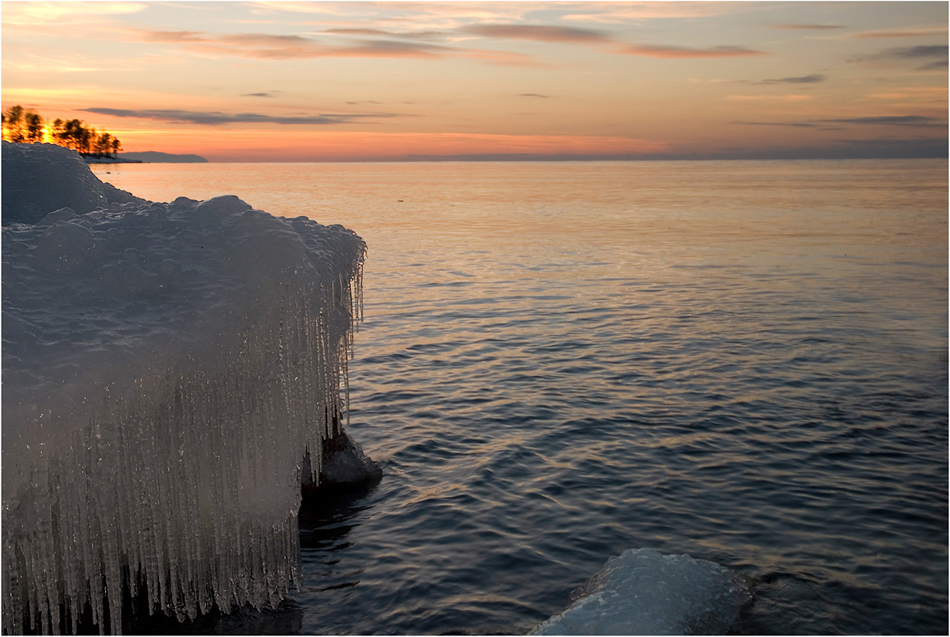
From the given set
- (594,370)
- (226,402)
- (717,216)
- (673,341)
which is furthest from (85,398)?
(717,216)

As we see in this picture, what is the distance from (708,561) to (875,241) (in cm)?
4524

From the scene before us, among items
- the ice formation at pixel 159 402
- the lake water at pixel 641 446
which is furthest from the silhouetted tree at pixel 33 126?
the ice formation at pixel 159 402

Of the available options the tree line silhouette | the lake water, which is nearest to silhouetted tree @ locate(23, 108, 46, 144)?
the tree line silhouette

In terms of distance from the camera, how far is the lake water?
432 inches

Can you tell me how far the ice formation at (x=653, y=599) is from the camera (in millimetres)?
9352

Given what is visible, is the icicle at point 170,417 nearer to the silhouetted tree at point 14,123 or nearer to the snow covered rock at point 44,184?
the snow covered rock at point 44,184

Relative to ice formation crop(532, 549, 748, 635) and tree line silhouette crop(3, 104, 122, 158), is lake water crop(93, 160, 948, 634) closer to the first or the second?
ice formation crop(532, 549, 748, 635)

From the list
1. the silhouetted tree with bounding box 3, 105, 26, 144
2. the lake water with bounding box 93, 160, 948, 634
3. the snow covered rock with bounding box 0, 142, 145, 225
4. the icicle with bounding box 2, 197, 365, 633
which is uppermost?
the silhouetted tree with bounding box 3, 105, 26, 144

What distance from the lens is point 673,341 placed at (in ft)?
82.8

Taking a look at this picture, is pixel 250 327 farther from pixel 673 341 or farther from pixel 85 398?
pixel 673 341

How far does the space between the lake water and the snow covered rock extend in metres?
6.51

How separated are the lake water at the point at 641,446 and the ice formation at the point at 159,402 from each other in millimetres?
1589

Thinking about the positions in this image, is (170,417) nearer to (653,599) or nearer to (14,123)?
(653,599)

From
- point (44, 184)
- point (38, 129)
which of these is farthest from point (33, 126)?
point (44, 184)
